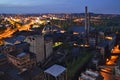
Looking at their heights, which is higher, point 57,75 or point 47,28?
point 47,28

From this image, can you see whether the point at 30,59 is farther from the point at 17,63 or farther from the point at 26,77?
the point at 26,77

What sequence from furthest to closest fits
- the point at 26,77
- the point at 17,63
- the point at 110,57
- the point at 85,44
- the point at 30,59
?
the point at 85,44
the point at 110,57
the point at 30,59
the point at 17,63
the point at 26,77

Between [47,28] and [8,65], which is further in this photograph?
[47,28]

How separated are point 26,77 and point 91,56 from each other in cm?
617

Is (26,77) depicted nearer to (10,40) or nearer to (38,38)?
(38,38)

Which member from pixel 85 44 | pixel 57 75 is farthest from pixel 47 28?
pixel 57 75

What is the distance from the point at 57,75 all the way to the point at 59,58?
350cm

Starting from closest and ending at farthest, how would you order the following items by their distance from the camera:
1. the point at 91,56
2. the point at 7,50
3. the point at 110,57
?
the point at 7,50 < the point at 91,56 < the point at 110,57

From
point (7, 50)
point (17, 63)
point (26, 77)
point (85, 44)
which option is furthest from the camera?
point (85, 44)

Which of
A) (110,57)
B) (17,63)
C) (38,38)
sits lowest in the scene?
(110,57)

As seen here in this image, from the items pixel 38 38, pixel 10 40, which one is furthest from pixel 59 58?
pixel 10 40

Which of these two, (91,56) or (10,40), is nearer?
(91,56)

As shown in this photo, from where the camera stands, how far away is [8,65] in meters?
9.91

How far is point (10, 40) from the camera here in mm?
14695
